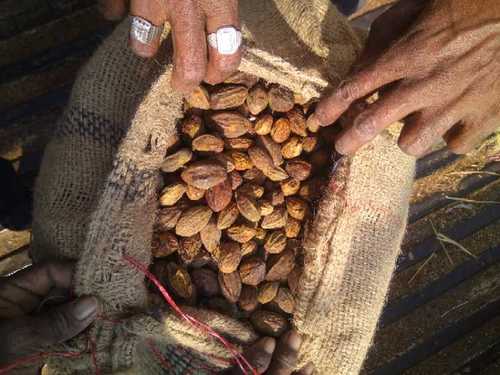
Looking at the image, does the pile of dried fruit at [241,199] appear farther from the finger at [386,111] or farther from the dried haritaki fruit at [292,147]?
the finger at [386,111]

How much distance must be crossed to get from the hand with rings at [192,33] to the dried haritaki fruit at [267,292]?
2.03 ft

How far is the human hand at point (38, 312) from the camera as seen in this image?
1113mm

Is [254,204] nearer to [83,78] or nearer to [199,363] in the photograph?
[199,363]

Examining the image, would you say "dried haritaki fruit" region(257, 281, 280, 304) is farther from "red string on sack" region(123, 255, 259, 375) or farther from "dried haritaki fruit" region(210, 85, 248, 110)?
→ "dried haritaki fruit" region(210, 85, 248, 110)

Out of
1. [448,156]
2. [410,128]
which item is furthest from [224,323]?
[448,156]

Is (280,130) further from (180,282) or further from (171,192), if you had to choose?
(180,282)

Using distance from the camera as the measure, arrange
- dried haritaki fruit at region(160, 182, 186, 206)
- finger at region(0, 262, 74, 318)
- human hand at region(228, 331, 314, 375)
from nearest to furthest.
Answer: finger at region(0, 262, 74, 318), human hand at region(228, 331, 314, 375), dried haritaki fruit at region(160, 182, 186, 206)

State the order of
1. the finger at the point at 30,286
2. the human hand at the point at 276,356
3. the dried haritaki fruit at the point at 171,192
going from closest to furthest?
the finger at the point at 30,286 → the human hand at the point at 276,356 → the dried haritaki fruit at the point at 171,192

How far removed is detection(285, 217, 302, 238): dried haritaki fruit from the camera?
59.9 inches

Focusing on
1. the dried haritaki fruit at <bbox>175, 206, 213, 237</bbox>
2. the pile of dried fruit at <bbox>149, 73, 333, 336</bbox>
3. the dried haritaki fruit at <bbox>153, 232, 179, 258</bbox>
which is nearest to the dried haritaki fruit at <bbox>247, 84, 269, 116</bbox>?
the pile of dried fruit at <bbox>149, 73, 333, 336</bbox>

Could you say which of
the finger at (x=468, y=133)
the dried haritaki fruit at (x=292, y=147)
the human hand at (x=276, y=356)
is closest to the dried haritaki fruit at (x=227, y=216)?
the dried haritaki fruit at (x=292, y=147)

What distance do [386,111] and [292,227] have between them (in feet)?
1.61

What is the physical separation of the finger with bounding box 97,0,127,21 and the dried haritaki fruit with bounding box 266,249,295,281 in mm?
803

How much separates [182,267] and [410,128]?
0.71m
